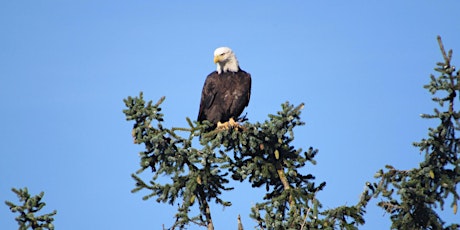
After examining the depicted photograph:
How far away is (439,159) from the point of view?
7918 millimetres

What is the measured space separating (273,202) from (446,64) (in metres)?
2.51

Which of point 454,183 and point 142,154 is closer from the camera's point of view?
point 454,183

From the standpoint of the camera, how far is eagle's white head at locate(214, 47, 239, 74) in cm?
1320

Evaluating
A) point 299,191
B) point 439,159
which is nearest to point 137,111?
point 299,191

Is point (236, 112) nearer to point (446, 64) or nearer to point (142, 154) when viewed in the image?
point (142, 154)

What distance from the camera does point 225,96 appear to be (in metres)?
12.9

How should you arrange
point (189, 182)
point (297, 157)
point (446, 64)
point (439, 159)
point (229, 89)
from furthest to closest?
point (229, 89)
point (297, 157)
point (189, 182)
point (439, 159)
point (446, 64)

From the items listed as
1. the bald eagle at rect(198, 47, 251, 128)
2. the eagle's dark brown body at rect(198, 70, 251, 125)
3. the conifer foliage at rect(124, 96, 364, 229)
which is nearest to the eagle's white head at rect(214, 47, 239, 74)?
the bald eagle at rect(198, 47, 251, 128)

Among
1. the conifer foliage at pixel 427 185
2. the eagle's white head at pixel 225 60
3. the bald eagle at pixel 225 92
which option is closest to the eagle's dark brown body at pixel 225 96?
the bald eagle at pixel 225 92

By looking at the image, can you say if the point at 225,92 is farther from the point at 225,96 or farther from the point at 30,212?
the point at 30,212

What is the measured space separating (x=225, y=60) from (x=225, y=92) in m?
0.67

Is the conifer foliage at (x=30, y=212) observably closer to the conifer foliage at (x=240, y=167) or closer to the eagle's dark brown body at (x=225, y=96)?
the conifer foliage at (x=240, y=167)

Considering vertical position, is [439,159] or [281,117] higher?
[281,117]

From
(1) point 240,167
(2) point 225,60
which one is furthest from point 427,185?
A: (2) point 225,60
